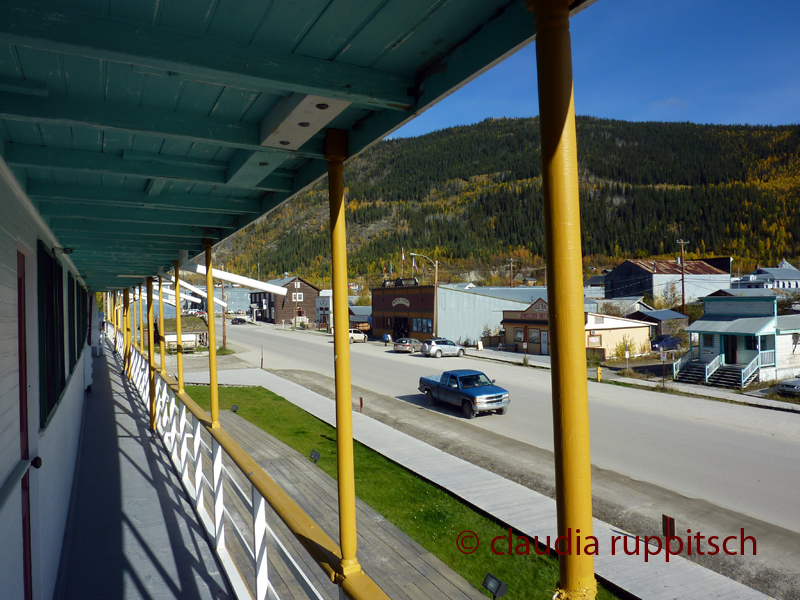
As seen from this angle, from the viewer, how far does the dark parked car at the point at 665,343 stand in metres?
31.1

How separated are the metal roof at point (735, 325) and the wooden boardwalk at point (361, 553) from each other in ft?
67.7

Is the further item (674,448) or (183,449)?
(674,448)

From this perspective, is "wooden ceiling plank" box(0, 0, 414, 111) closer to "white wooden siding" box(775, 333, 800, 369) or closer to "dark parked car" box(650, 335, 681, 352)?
"white wooden siding" box(775, 333, 800, 369)

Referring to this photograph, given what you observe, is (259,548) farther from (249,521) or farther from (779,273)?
(779,273)

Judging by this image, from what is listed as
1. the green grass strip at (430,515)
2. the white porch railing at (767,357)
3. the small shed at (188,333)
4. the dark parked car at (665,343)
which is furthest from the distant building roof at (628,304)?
the green grass strip at (430,515)

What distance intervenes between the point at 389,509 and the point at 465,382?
8.75 metres

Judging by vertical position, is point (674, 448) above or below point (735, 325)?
below

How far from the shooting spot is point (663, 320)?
34688mm

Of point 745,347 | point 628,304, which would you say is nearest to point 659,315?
point 628,304

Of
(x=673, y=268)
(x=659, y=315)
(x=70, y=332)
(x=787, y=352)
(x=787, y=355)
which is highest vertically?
(x=673, y=268)

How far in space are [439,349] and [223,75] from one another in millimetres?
30425

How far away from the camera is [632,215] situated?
472 ft

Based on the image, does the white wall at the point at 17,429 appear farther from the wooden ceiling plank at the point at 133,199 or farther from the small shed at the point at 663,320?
the small shed at the point at 663,320

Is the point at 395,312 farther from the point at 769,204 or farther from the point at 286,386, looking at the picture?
the point at 769,204
